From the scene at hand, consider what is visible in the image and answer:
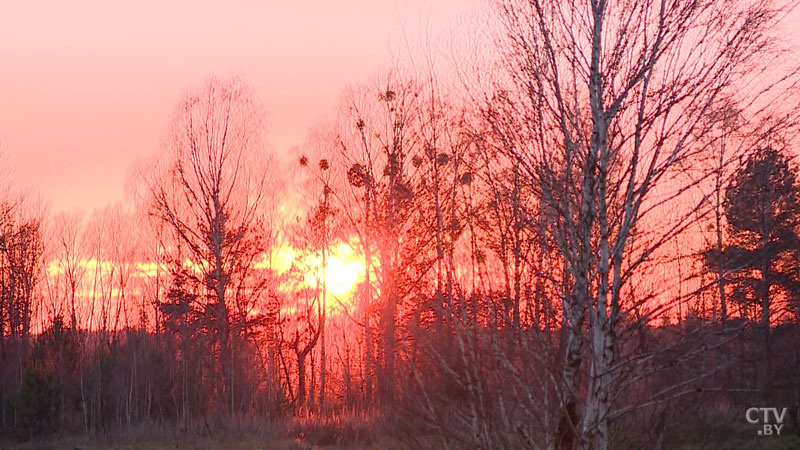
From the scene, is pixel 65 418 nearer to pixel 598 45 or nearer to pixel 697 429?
pixel 697 429

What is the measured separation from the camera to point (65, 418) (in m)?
→ 30.2

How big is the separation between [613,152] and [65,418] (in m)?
26.9

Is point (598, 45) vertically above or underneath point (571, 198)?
above

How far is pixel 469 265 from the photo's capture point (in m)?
9.30

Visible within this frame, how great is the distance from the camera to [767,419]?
23297 millimetres

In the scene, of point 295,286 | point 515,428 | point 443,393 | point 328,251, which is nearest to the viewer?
point 515,428

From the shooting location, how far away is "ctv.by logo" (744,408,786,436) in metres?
22.3

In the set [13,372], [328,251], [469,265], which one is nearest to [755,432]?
[469,265]

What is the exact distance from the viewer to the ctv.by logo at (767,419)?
22266 millimetres

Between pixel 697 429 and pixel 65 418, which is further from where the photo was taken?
pixel 65 418

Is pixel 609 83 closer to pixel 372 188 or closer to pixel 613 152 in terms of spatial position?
pixel 613 152

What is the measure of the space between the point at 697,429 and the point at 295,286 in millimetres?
22095

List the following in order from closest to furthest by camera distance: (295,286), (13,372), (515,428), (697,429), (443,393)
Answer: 1. (515,428)
2. (443,393)
3. (697,429)
4. (13,372)
5. (295,286)

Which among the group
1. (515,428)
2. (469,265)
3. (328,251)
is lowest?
(515,428)
